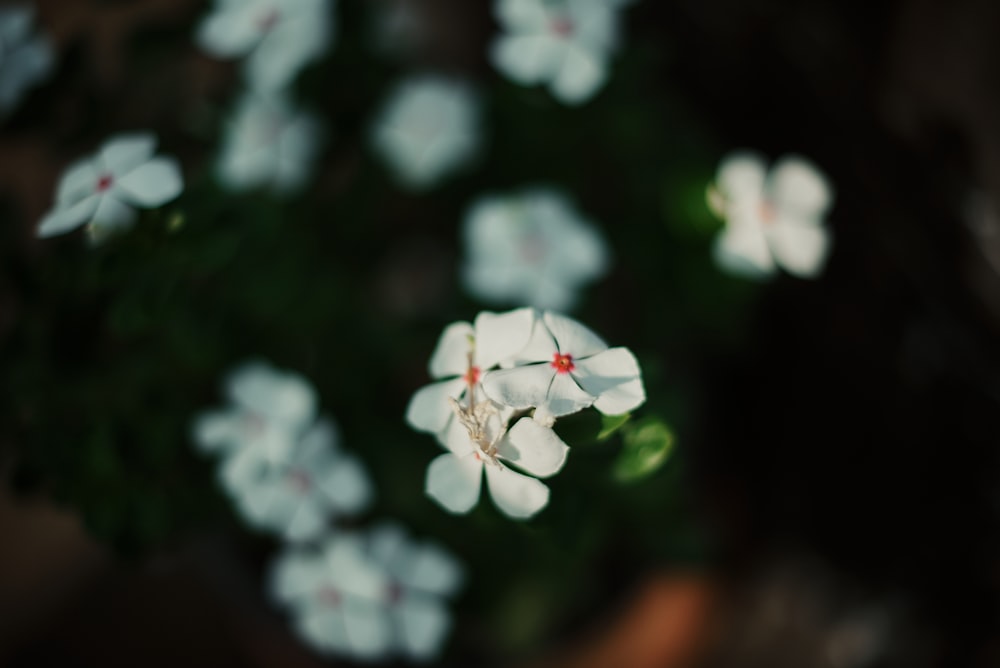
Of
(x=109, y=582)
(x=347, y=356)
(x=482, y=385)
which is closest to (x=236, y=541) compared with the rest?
(x=347, y=356)

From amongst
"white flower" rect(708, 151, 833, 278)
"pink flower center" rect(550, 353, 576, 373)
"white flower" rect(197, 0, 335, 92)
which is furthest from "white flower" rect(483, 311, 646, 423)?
"white flower" rect(197, 0, 335, 92)

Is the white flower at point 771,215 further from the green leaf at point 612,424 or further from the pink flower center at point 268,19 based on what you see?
the pink flower center at point 268,19

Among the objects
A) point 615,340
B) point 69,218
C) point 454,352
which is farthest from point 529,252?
point 69,218

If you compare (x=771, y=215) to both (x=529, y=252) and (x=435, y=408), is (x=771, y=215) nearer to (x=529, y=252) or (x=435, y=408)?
(x=529, y=252)

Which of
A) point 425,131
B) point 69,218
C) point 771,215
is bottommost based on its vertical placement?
point 69,218

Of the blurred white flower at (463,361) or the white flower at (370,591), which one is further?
the white flower at (370,591)

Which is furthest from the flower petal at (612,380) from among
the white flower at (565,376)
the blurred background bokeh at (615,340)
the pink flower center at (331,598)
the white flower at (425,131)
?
the white flower at (425,131)
